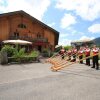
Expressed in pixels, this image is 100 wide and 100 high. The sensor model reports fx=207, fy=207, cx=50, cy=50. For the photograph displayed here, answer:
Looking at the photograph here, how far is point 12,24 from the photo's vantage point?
3391 centimetres

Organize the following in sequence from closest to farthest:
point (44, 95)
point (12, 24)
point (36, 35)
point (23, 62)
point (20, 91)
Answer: point (44, 95), point (20, 91), point (23, 62), point (12, 24), point (36, 35)

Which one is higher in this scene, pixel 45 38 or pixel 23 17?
pixel 23 17

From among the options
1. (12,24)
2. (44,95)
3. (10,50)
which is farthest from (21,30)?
(44,95)

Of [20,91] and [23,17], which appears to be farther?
[23,17]

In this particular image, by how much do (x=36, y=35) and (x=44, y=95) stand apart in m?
29.6

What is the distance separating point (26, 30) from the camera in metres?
35.6

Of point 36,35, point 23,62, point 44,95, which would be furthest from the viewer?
point 36,35

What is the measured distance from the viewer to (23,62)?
798 inches

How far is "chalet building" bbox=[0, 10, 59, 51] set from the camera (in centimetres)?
3278

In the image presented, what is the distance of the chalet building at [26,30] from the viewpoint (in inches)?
1291

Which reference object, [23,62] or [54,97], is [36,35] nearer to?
[23,62]

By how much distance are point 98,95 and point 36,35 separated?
29875mm

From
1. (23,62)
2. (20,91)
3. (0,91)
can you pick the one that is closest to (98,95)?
(20,91)

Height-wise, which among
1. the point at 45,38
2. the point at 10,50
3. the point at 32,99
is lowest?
the point at 32,99
